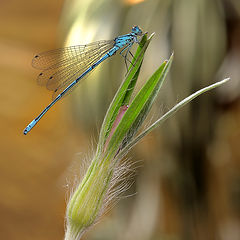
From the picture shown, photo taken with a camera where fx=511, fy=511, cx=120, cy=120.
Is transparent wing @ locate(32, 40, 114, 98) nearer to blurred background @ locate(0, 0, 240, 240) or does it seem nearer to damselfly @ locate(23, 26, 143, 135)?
damselfly @ locate(23, 26, 143, 135)

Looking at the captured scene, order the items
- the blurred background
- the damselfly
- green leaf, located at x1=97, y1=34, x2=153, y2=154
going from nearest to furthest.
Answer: green leaf, located at x1=97, y1=34, x2=153, y2=154
the damselfly
the blurred background

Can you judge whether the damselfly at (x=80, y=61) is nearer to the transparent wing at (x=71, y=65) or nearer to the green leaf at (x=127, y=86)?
the transparent wing at (x=71, y=65)

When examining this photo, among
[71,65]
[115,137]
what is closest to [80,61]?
[71,65]

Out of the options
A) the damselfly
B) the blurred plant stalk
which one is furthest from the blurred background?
the blurred plant stalk

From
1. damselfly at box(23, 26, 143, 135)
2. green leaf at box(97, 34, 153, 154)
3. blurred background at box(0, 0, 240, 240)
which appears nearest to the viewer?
green leaf at box(97, 34, 153, 154)

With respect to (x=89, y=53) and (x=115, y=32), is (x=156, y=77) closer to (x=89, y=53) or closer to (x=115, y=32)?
(x=89, y=53)

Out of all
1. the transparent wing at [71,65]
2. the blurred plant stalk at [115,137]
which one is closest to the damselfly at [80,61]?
the transparent wing at [71,65]
